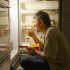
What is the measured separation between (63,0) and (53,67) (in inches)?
45.1

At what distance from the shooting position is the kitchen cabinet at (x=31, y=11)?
311cm

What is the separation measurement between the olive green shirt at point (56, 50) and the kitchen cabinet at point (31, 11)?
2.92ft

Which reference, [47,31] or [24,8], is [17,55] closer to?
[24,8]

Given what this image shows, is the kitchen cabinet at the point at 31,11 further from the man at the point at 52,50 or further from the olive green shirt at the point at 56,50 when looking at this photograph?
the olive green shirt at the point at 56,50

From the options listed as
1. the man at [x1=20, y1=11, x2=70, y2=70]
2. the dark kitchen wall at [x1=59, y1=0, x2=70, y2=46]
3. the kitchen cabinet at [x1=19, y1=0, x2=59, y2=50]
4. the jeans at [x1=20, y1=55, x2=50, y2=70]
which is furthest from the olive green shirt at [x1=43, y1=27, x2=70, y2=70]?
the kitchen cabinet at [x1=19, y1=0, x2=59, y2=50]

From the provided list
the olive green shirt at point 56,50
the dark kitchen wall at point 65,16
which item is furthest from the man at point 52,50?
the dark kitchen wall at point 65,16

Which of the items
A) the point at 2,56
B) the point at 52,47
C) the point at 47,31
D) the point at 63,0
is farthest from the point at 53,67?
the point at 63,0

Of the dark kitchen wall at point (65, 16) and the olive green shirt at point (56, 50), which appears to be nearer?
the olive green shirt at point (56, 50)

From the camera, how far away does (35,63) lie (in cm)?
239

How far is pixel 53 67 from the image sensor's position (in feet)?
7.36

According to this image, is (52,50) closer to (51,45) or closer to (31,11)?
(51,45)

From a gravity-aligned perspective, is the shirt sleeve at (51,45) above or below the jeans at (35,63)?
above

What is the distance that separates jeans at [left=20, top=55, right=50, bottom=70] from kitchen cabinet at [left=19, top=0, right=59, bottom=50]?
0.83 metres

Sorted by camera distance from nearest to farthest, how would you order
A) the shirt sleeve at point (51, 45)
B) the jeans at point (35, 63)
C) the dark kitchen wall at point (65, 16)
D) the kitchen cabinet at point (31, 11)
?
the shirt sleeve at point (51, 45) → the jeans at point (35, 63) → the dark kitchen wall at point (65, 16) → the kitchen cabinet at point (31, 11)
